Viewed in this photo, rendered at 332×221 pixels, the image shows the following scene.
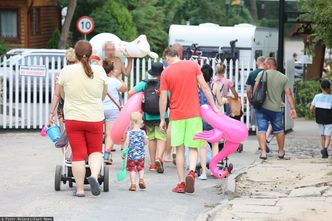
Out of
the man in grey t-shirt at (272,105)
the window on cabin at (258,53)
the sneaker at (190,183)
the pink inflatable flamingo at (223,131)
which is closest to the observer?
the sneaker at (190,183)

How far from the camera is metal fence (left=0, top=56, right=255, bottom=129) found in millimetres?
21156

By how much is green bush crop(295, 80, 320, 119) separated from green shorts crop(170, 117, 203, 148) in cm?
1854

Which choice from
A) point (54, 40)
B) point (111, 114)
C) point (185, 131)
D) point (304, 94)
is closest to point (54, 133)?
point (185, 131)

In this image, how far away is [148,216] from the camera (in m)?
10.5

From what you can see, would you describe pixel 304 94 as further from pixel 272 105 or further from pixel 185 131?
pixel 185 131

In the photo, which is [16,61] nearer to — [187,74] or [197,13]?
[187,74]

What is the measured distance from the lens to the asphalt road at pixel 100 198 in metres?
10.4

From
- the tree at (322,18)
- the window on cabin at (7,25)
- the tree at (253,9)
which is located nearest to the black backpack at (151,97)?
the tree at (322,18)

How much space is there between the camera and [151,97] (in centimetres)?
1438

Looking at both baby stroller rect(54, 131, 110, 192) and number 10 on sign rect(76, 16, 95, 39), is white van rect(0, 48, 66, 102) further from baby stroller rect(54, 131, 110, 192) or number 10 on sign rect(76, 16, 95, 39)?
baby stroller rect(54, 131, 110, 192)

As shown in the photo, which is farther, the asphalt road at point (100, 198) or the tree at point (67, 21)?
the tree at point (67, 21)

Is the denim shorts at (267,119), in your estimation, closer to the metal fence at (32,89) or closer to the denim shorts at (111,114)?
the denim shorts at (111,114)

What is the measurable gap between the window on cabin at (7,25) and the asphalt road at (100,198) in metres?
21.8

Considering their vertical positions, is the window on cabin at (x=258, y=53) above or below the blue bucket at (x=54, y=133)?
above
